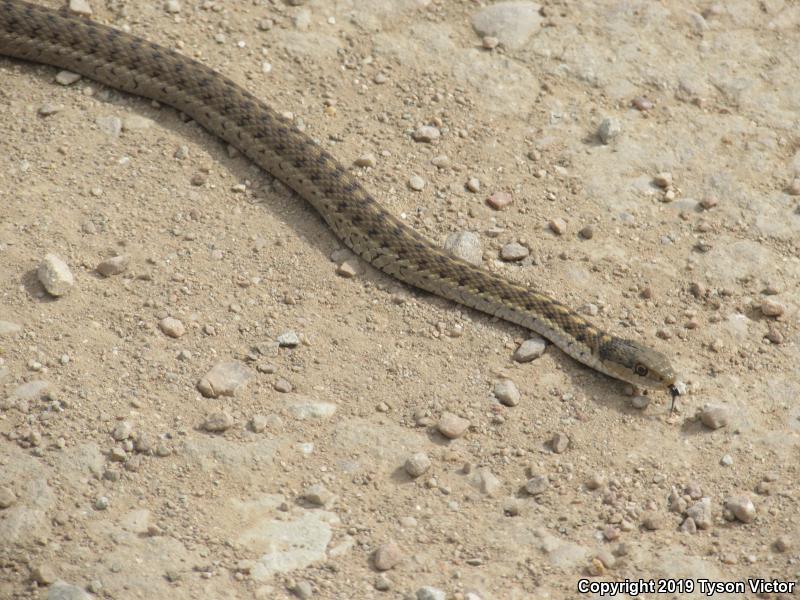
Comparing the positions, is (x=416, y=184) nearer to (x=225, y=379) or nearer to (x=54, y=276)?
(x=225, y=379)

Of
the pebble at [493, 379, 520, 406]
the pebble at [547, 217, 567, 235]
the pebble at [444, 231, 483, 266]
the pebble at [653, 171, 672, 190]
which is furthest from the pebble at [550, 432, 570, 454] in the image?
the pebble at [653, 171, 672, 190]

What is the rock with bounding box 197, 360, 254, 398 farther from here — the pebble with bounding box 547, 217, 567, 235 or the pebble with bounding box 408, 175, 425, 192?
the pebble with bounding box 547, 217, 567, 235

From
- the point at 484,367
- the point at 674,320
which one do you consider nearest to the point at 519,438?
the point at 484,367

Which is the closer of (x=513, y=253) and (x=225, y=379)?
(x=225, y=379)

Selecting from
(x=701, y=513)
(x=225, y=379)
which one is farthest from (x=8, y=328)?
(x=701, y=513)

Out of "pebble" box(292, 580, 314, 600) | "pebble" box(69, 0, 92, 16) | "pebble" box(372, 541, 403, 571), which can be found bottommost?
"pebble" box(292, 580, 314, 600)
